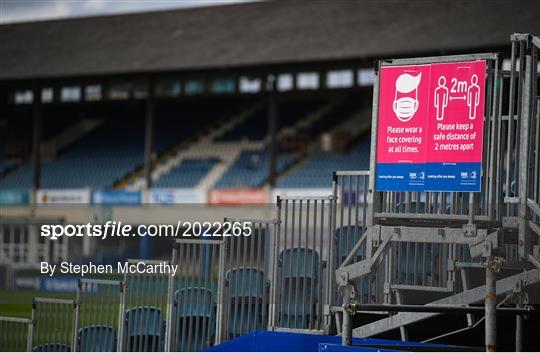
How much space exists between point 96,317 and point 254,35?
26666mm

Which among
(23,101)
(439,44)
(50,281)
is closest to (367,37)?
(439,44)

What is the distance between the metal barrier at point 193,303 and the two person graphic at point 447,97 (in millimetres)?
3190

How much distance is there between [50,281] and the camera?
77.3ft

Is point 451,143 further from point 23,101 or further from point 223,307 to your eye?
point 23,101

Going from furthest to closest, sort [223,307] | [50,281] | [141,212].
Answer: [141,212] < [50,281] < [223,307]

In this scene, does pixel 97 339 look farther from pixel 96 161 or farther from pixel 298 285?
pixel 96 161

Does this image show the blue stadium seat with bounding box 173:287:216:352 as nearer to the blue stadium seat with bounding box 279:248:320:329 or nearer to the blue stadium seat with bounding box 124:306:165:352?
the blue stadium seat with bounding box 124:306:165:352

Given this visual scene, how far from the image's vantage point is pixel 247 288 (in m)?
11.0

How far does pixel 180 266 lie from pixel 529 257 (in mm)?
3848

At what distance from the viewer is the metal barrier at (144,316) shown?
1162 cm

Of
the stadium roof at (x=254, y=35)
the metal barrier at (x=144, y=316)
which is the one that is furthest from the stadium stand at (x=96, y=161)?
the metal barrier at (x=144, y=316)

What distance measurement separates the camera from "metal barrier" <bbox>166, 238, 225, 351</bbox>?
11.3 metres

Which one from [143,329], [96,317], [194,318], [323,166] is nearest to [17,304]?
[96,317]

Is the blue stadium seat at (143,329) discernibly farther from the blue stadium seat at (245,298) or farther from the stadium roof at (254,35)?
the stadium roof at (254,35)
